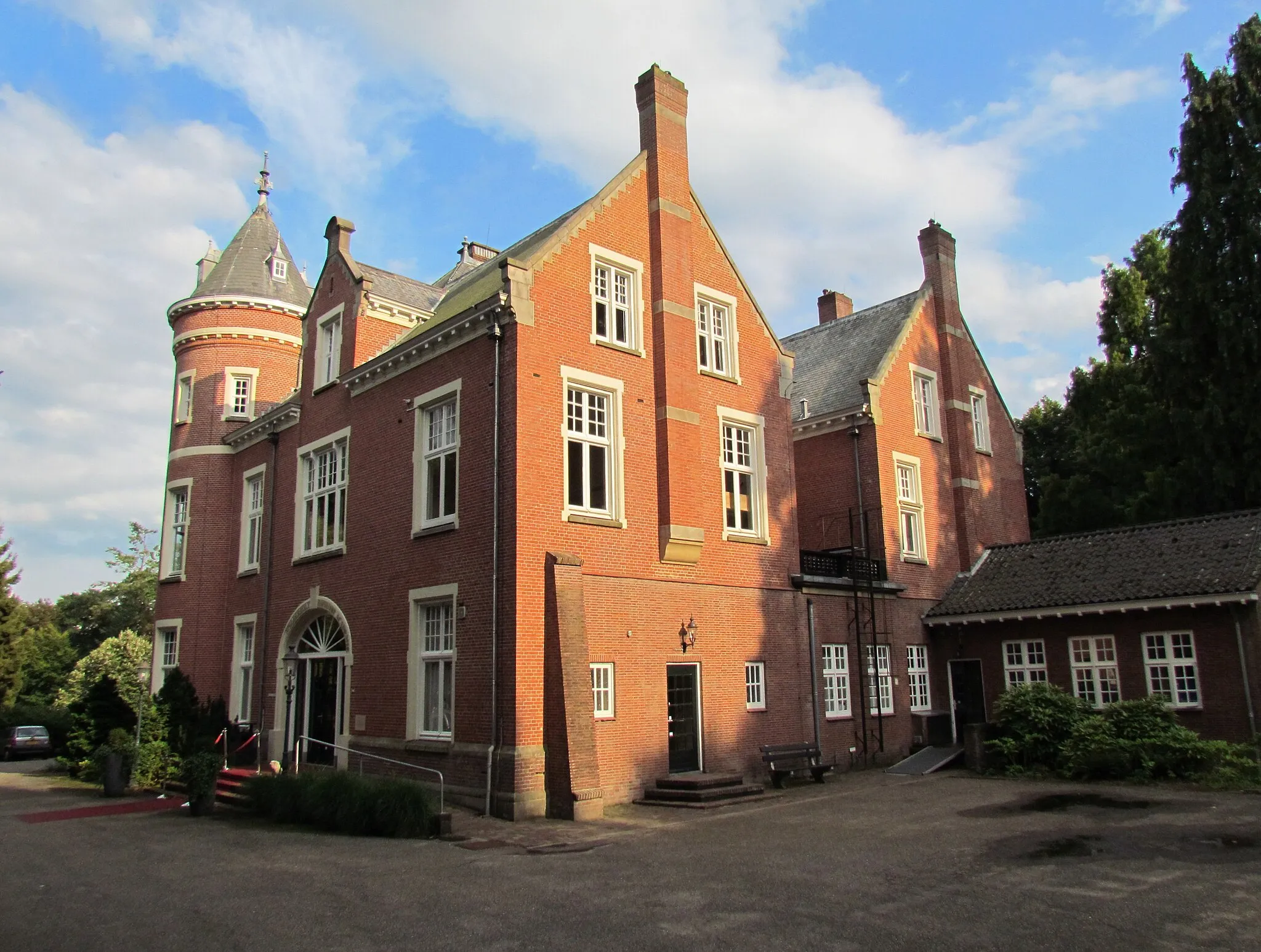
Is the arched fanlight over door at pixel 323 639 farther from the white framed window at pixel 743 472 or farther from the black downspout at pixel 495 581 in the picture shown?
the white framed window at pixel 743 472

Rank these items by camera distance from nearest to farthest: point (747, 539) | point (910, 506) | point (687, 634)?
1. point (687, 634)
2. point (747, 539)
3. point (910, 506)

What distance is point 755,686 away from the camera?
68.6ft

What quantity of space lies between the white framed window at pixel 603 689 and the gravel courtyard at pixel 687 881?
1848mm

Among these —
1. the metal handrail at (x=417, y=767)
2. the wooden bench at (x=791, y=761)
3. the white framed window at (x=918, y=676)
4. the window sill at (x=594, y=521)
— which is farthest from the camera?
the white framed window at (x=918, y=676)

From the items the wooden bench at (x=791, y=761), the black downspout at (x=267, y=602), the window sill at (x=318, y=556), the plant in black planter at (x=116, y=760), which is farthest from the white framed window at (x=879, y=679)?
the plant in black planter at (x=116, y=760)

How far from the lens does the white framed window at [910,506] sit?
86.7ft

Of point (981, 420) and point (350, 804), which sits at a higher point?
point (981, 420)

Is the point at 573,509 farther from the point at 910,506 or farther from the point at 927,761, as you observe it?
the point at 910,506

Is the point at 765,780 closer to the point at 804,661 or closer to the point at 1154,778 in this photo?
the point at 804,661

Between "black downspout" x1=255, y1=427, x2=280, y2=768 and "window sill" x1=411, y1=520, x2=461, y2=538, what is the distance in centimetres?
735

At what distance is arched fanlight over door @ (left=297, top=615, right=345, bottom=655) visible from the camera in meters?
21.6

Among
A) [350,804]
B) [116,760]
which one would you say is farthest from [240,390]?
[350,804]

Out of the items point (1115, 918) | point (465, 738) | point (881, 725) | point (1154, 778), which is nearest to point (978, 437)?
point (881, 725)

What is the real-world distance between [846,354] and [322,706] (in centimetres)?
1803
